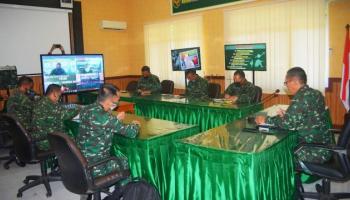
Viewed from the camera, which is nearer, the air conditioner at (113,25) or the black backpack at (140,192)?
the black backpack at (140,192)

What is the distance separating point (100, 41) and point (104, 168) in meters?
5.46

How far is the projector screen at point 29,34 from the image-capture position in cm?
579

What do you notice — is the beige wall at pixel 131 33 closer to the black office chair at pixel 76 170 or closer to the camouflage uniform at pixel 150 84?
the camouflage uniform at pixel 150 84

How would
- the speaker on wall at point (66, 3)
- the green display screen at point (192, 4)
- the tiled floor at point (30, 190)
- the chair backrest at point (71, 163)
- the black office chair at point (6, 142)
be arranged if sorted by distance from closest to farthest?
the chair backrest at point (71, 163) → the tiled floor at point (30, 190) → the black office chair at point (6, 142) → the green display screen at point (192, 4) → the speaker on wall at point (66, 3)

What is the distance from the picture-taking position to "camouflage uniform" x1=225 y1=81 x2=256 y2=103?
4.13m

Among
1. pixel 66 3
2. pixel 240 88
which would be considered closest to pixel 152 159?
pixel 240 88

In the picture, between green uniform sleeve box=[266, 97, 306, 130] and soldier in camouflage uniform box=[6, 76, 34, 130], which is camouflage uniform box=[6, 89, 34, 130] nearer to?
soldier in camouflage uniform box=[6, 76, 34, 130]

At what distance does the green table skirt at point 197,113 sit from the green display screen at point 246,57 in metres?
1.08

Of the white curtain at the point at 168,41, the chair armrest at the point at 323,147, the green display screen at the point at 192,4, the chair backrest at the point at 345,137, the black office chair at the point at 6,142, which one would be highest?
the green display screen at the point at 192,4

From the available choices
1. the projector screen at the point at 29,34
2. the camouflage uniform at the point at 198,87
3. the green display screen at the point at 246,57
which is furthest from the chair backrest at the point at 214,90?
the projector screen at the point at 29,34

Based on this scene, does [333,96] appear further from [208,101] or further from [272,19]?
[208,101]

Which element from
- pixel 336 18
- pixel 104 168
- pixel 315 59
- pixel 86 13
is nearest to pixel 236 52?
pixel 315 59

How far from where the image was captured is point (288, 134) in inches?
94.0

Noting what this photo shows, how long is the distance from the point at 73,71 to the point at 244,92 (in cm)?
307
